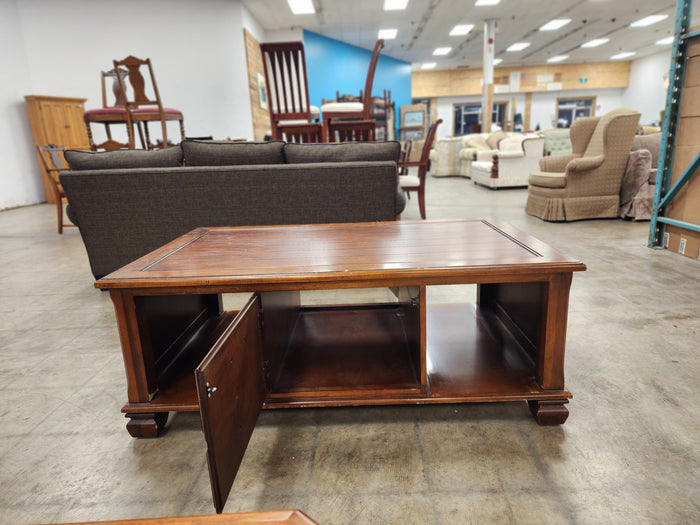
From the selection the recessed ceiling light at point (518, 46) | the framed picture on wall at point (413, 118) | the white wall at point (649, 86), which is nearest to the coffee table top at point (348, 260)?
the framed picture on wall at point (413, 118)

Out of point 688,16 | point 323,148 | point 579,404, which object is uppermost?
point 688,16

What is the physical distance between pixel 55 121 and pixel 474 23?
9239 mm

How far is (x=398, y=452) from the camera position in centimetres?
111

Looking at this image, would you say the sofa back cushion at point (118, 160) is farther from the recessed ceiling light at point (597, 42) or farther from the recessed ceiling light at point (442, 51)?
the recessed ceiling light at point (597, 42)

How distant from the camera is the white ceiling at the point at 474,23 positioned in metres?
8.63

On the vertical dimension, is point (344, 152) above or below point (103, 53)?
below

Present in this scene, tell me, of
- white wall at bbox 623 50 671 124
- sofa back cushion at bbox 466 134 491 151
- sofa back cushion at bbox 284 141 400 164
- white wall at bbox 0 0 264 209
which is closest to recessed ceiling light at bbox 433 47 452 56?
sofa back cushion at bbox 466 134 491 151

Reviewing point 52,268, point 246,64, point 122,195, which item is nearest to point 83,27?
point 246,64

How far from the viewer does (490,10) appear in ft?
29.8

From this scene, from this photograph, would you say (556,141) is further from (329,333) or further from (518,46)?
(329,333)

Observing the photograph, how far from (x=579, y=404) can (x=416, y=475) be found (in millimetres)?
620

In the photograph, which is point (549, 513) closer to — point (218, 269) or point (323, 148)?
point (218, 269)

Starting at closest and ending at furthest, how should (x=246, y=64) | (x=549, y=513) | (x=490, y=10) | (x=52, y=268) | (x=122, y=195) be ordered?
(x=549, y=513)
(x=122, y=195)
(x=52, y=268)
(x=246, y=64)
(x=490, y=10)

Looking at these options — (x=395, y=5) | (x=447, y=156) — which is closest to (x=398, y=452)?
(x=447, y=156)
